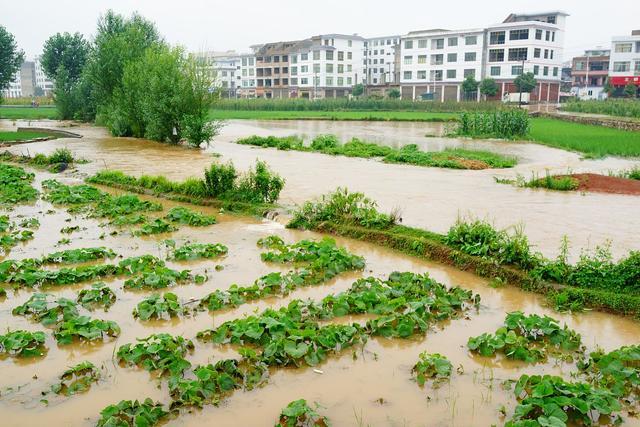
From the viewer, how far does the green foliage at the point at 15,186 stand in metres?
15.7

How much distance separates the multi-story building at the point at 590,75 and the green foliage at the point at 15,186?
78322mm

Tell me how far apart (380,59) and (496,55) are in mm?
41185

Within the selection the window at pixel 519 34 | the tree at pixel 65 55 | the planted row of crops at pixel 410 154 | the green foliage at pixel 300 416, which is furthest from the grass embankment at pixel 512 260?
the window at pixel 519 34

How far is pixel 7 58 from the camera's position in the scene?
179ft

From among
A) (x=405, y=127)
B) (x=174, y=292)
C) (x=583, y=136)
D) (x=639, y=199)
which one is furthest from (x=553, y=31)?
(x=174, y=292)

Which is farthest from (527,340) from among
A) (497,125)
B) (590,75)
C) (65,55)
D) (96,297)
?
(590,75)

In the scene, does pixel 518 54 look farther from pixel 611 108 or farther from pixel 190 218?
pixel 190 218

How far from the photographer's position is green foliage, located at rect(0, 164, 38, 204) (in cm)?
1569

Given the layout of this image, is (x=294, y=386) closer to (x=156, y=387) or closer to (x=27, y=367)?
(x=156, y=387)

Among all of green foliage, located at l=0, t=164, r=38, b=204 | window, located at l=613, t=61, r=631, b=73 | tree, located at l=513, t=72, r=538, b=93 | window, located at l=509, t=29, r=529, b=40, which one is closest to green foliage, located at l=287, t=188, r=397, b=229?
green foliage, located at l=0, t=164, r=38, b=204

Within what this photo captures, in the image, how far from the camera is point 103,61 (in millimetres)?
36125

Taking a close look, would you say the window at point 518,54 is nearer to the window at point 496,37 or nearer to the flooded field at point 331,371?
the window at point 496,37

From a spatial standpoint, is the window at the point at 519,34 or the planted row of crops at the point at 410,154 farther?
the window at the point at 519,34

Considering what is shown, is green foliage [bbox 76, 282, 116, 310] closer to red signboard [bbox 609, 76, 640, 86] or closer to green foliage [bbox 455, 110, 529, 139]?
green foliage [bbox 455, 110, 529, 139]
